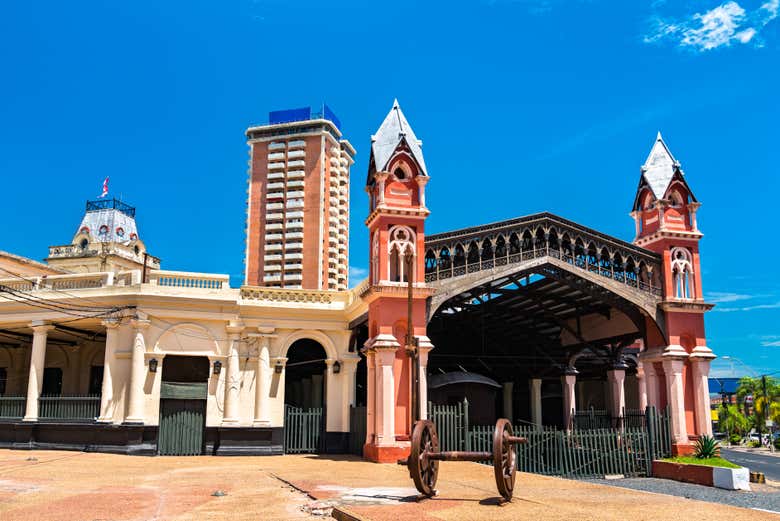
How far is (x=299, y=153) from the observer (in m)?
92.8

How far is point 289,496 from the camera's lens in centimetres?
1377

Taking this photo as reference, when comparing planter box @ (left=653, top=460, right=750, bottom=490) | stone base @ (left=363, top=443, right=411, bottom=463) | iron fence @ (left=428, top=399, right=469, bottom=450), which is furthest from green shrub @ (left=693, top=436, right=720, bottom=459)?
stone base @ (left=363, top=443, right=411, bottom=463)

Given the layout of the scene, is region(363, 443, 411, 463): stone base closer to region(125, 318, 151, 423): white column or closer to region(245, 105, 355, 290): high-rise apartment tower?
region(125, 318, 151, 423): white column

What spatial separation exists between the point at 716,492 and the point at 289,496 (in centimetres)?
1131

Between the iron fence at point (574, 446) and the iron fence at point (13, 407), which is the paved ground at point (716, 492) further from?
the iron fence at point (13, 407)

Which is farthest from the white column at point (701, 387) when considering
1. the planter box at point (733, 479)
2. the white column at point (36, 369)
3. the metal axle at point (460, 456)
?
the white column at point (36, 369)

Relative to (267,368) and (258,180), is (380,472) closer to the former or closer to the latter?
(267,368)

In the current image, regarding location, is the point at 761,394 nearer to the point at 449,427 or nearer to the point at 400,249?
the point at 449,427

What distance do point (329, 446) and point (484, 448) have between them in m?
6.60

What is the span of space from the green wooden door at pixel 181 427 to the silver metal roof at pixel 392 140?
10.9 meters

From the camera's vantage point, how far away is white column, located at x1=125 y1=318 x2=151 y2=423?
970 inches

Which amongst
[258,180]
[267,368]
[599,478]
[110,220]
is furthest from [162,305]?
[258,180]

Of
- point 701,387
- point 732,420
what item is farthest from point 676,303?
point 732,420

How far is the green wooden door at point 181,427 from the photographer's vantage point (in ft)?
82.8
